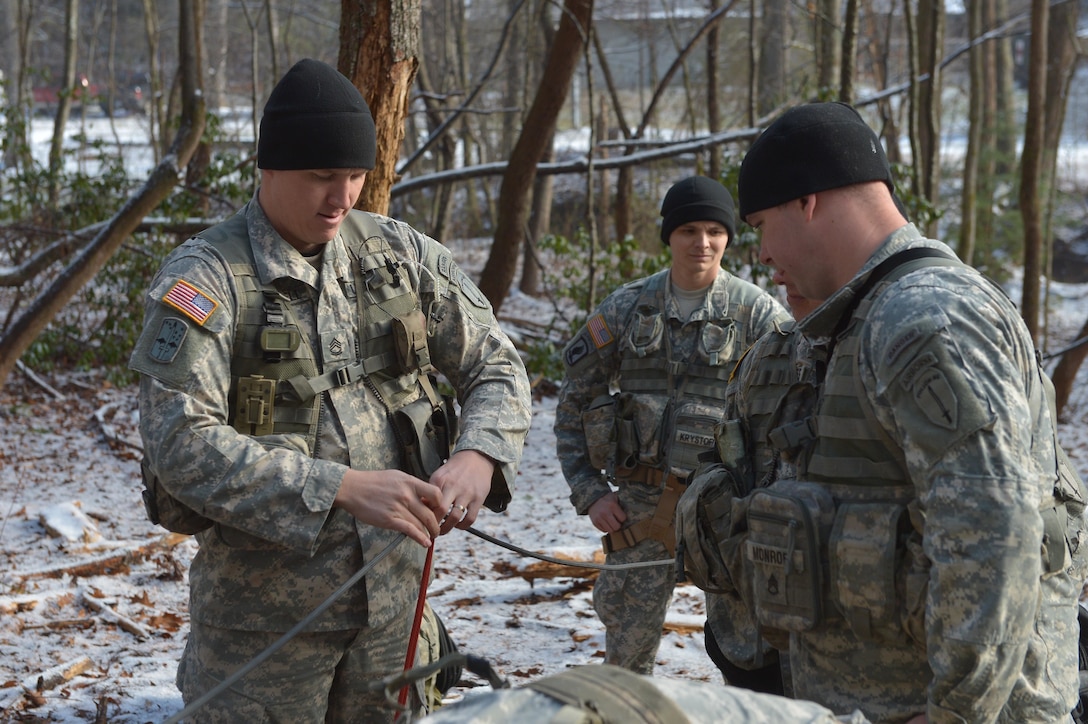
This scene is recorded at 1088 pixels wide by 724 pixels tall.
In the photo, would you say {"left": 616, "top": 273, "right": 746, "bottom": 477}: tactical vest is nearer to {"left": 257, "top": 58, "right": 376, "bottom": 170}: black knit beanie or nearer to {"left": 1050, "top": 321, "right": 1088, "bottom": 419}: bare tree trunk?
{"left": 257, "top": 58, "right": 376, "bottom": 170}: black knit beanie

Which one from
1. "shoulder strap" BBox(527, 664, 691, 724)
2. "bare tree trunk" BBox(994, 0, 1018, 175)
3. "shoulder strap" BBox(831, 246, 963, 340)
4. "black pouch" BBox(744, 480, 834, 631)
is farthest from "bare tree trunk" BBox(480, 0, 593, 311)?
"bare tree trunk" BBox(994, 0, 1018, 175)

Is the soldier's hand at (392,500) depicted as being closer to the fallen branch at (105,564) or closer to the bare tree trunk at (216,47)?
the fallen branch at (105,564)

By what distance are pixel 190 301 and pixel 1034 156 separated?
25.0 feet

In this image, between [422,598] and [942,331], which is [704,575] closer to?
[422,598]

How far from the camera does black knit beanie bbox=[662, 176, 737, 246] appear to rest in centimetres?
426

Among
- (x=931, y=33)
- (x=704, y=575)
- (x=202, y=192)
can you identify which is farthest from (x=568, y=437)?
(x=931, y=33)

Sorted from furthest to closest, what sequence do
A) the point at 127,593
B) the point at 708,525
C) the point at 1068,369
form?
1. the point at 1068,369
2. the point at 127,593
3. the point at 708,525

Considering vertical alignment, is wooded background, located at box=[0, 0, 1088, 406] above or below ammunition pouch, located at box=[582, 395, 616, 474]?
above

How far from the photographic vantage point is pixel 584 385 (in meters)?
4.49

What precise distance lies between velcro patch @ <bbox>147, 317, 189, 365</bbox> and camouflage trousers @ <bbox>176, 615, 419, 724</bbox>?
734 millimetres

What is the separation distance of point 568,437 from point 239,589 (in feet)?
6.94

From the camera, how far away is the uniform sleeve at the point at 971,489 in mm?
1769

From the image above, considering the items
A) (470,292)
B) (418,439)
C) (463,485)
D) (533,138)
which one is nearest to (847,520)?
(463,485)

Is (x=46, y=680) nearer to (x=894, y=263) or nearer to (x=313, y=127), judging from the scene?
(x=313, y=127)
